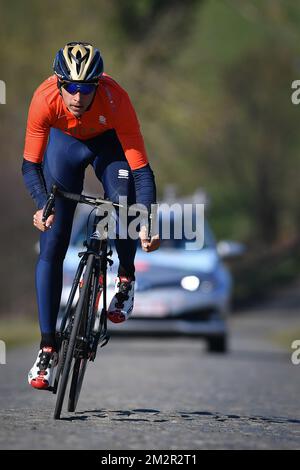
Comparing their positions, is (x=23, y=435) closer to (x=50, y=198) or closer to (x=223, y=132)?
(x=50, y=198)

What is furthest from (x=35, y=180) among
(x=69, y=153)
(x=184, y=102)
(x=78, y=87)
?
(x=184, y=102)

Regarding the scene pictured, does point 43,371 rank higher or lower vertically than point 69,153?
lower

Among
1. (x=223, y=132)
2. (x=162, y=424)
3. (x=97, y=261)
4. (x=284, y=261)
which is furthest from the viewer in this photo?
(x=223, y=132)

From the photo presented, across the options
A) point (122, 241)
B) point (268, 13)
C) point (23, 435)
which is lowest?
point (23, 435)

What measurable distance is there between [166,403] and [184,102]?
30900 mm

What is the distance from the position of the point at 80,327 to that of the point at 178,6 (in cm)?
3795

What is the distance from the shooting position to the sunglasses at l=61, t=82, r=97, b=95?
7.80 meters

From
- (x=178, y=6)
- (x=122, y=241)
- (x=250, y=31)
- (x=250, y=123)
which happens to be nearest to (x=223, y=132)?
(x=250, y=123)

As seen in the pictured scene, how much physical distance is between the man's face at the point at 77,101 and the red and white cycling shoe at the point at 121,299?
1298 millimetres

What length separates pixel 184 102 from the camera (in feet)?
134

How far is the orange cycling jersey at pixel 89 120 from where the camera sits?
8.02 metres

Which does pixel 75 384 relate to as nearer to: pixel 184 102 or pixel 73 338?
pixel 73 338

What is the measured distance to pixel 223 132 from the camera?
55.5 metres

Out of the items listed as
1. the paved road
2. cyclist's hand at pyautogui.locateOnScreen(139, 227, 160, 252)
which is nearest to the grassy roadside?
the paved road
